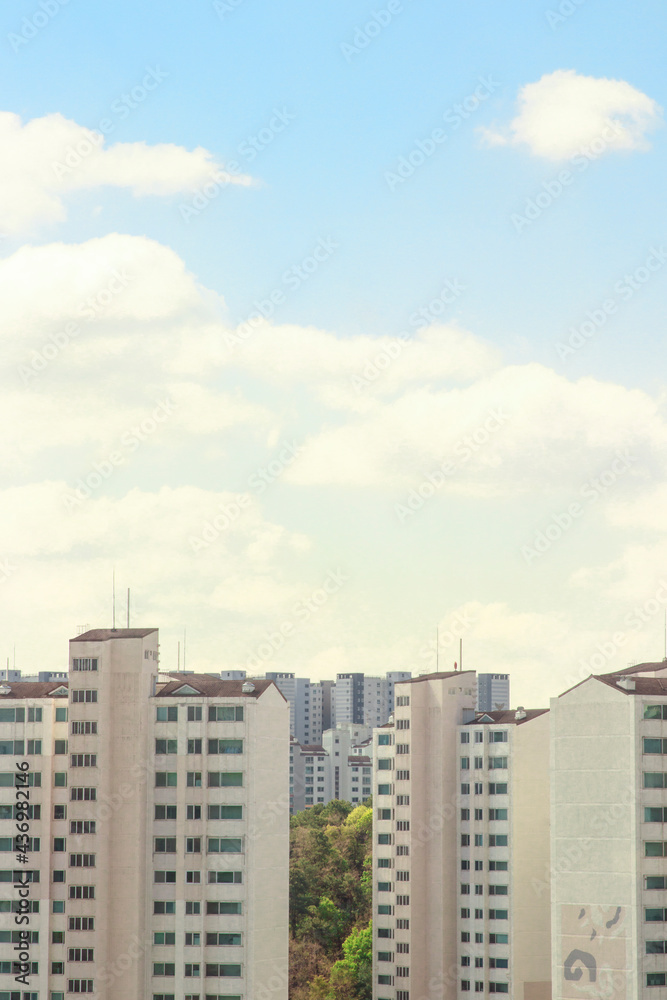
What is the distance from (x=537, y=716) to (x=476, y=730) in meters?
5.14

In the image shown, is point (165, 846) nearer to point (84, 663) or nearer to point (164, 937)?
point (164, 937)

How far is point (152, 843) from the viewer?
7962cm

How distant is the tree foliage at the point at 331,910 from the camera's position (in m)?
115

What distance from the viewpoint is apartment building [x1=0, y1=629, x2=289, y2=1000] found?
7831 centimetres

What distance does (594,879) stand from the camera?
247 feet

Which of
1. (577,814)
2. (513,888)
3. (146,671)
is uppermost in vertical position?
(146,671)

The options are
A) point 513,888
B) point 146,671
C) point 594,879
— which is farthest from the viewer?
point 513,888

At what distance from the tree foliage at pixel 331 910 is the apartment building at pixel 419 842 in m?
6.32

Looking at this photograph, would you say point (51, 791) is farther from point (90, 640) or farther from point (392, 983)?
point (392, 983)

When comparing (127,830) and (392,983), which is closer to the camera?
(127,830)

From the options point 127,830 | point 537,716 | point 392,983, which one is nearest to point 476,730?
point 537,716

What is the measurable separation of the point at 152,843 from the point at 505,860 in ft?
119

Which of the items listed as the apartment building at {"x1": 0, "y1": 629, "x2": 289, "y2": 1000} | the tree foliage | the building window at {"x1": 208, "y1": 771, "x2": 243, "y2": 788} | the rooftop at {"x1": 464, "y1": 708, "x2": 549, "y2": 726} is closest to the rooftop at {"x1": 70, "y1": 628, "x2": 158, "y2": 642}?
the apartment building at {"x1": 0, "y1": 629, "x2": 289, "y2": 1000}

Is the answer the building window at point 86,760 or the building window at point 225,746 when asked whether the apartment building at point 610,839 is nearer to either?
the building window at point 225,746
